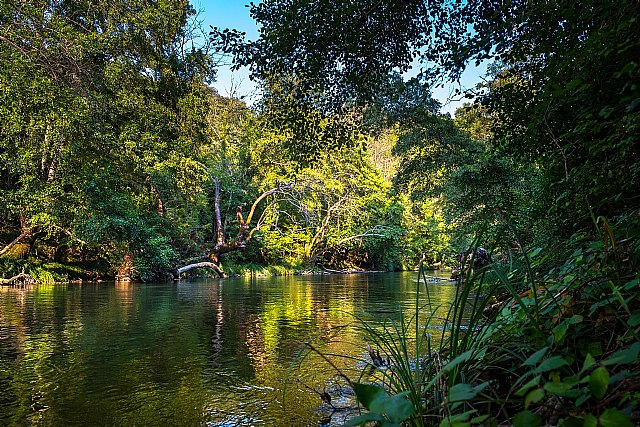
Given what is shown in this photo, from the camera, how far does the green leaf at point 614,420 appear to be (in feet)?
3.08

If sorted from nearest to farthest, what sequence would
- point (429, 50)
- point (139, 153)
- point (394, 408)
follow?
point (394, 408) → point (429, 50) → point (139, 153)

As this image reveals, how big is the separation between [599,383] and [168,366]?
167 inches

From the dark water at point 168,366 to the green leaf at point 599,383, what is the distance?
3.53 feet

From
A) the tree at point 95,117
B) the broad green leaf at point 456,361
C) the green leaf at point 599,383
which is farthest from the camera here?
the tree at point 95,117

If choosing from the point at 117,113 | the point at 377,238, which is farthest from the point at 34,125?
the point at 377,238

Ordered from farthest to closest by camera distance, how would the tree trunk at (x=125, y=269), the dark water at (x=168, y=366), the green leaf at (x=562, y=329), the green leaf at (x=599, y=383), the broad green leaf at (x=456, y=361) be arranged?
the tree trunk at (x=125, y=269) → the dark water at (x=168, y=366) → the green leaf at (x=562, y=329) → the broad green leaf at (x=456, y=361) → the green leaf at (x=599, y=383)

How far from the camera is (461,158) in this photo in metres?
14.9

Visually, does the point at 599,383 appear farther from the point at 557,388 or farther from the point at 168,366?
the point at 168,366

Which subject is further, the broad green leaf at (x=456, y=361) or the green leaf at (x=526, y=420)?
the broad green leaf at (x=456, y=361)

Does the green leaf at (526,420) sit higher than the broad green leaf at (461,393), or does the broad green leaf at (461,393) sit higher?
the broad green leaf at (461,393)

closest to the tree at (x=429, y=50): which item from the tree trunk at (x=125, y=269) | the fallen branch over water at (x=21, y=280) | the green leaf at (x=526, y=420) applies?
the green leaf at (x=526, y=420)

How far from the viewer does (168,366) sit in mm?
4520

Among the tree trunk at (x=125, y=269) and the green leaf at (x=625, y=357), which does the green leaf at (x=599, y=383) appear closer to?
the green leaf at (x=625, y=357)

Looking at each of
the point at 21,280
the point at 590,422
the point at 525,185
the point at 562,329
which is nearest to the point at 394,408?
the point at 590,422
